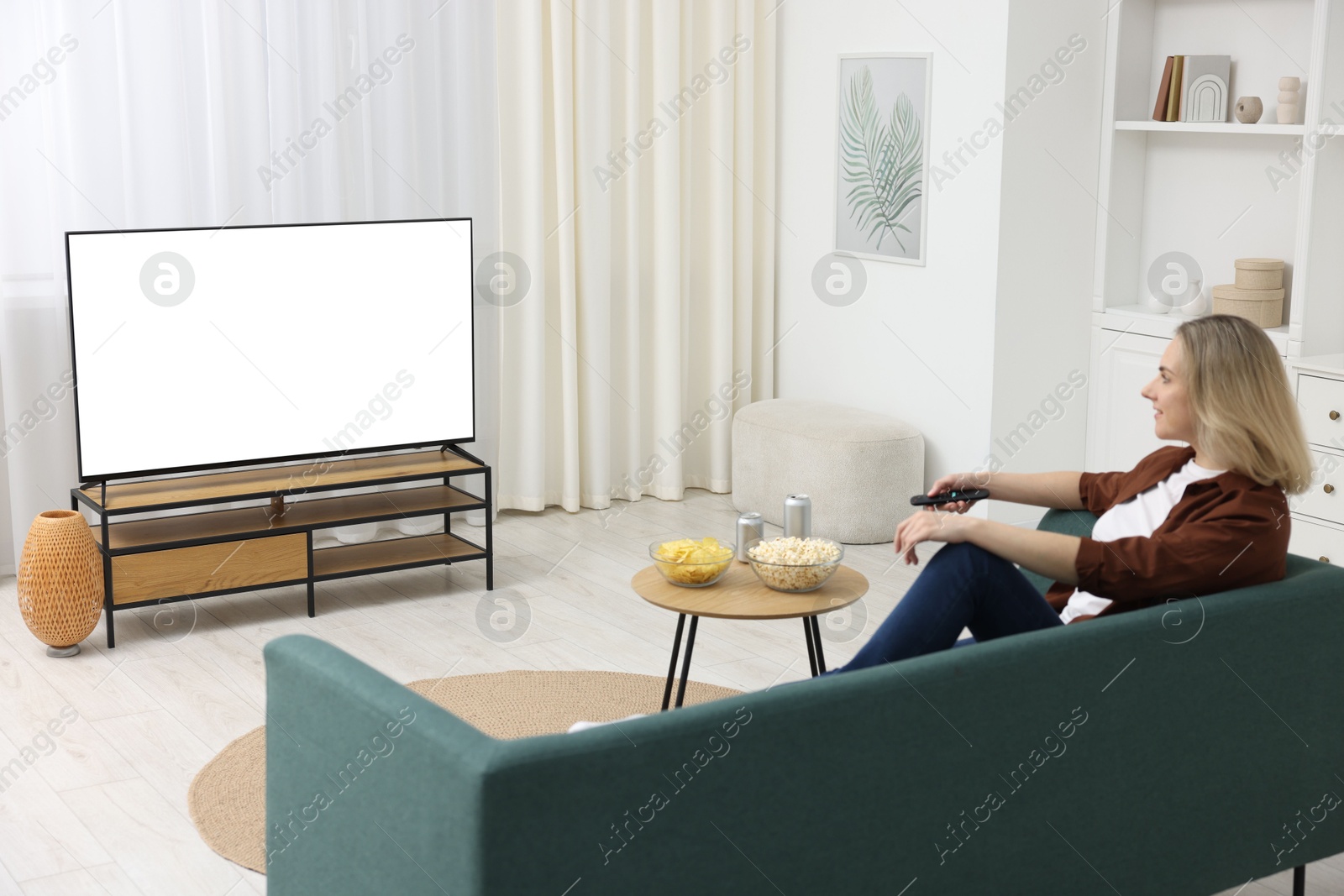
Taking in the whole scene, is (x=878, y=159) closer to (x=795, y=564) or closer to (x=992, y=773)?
(x=795, y=564)

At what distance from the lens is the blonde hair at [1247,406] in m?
2.25

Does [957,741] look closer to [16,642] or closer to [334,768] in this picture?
[334,768]

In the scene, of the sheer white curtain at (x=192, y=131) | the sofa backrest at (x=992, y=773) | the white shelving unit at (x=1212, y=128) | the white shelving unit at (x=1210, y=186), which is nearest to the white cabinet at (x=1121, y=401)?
the white shelving unit at (x=1210, y=186)

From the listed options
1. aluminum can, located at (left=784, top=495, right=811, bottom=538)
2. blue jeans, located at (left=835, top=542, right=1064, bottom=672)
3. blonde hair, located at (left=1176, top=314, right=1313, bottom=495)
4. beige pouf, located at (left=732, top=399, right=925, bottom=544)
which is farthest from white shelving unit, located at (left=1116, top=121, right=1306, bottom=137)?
blue jeans, located at (left=835, top=542, right=1064, bottom=672)

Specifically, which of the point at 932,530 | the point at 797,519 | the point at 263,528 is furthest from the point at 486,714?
the point at 932,530

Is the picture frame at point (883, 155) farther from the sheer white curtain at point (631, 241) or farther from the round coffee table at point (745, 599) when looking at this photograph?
the round coffee table at point (745, 599)

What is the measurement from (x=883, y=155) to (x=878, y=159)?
1.3 inches

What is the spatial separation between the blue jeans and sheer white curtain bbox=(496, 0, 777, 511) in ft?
11.0

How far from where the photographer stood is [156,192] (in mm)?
4625

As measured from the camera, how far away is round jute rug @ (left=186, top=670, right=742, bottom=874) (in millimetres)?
2947

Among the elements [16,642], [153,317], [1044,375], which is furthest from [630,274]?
[16,642]

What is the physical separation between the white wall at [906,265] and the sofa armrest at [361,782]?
11.2ft

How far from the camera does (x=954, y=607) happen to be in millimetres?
2158

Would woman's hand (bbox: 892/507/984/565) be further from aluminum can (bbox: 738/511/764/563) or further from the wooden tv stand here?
the wooden tv stand
